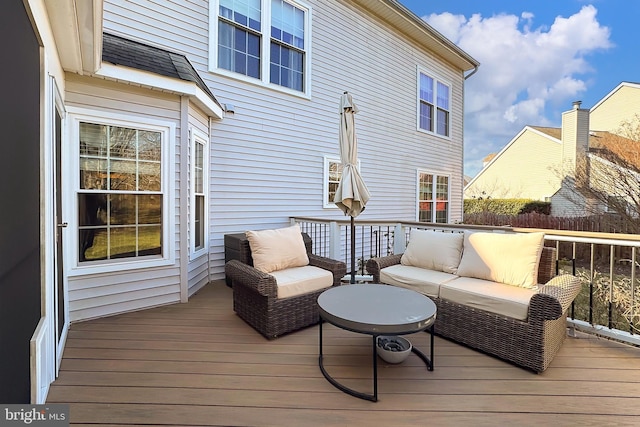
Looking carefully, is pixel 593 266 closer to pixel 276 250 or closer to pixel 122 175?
pixel 276 250

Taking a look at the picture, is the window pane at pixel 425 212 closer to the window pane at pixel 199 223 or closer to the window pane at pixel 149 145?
the window pane at pixel 199 223

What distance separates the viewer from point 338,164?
6.95 meters

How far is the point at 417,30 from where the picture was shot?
8164 mm

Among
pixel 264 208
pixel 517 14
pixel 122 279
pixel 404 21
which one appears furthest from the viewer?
pixel 517 14

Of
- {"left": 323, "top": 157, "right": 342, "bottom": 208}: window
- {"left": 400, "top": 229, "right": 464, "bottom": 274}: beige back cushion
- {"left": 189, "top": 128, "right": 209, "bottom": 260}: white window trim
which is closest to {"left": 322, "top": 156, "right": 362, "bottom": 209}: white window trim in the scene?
{"left": 323, "top": 157, "right": 342, "bottom": 208}: window

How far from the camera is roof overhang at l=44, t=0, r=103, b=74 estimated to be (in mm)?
2123

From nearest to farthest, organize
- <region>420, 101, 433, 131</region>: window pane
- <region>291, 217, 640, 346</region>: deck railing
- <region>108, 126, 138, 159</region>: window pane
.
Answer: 1. <region>291, 217, 640, 346</region>: deck railing
2. <region>108, 126, 138, 159</region>: window pane
3. <region>420, 101, 433, 131</region>: window pane

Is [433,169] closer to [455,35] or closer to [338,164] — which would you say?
[338,164]

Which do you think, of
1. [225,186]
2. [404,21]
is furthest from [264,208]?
[404,21]

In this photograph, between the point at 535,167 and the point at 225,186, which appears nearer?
the point at 225,186

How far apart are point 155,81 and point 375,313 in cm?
345

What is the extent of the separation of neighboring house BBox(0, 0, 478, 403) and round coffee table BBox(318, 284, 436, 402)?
177cm

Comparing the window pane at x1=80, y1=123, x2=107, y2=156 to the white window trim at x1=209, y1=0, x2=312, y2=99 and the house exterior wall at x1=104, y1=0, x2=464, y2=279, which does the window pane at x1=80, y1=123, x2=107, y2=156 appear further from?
the white window trim at x1=209, y1=0, x2=312, y2=99

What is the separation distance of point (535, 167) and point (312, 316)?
17.3 meters
